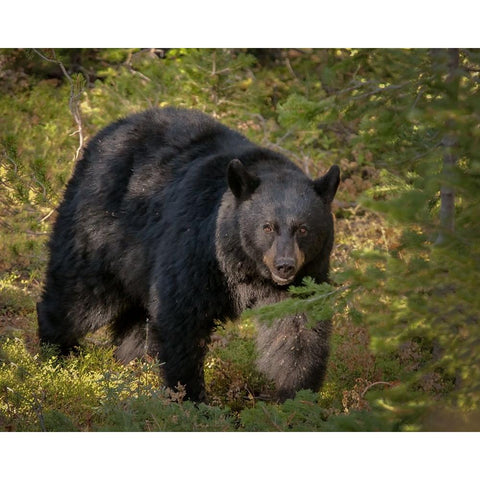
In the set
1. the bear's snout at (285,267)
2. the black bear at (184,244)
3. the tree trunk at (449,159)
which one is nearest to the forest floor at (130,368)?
the black bear at (184,244)

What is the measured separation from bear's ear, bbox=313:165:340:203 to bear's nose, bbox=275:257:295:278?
26.5 inches

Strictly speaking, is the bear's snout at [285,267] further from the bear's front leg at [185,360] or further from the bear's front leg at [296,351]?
the bear's front leg at [185,360]

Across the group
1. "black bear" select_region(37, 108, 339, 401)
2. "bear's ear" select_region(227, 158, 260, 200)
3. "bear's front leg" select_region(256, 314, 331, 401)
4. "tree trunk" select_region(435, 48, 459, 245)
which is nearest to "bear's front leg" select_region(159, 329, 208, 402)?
"black bear" select_region(37, 108, 339, 401)

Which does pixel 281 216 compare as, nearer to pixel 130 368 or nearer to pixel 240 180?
pixel 240 180

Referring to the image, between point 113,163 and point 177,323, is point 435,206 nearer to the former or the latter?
point 177,323

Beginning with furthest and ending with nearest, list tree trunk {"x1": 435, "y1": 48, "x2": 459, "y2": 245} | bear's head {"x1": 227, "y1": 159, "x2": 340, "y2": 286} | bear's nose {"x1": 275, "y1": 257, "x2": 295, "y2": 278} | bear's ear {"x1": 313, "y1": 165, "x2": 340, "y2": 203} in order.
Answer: bear's ear {"x1": 313, "y1": 165, "x2": 340, "y2": 203} < bear's head {"x1": 227, "y1": 159, "x2": 340, "y2": 286} < bear's nose {"x1": 275, "y1": 257, "x2": 295, "y2": 278} < tree trunk {"x1": 435, "y1": 48, "x2": 459, "y2": 245}

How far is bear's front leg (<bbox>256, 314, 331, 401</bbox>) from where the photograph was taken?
5496 mm

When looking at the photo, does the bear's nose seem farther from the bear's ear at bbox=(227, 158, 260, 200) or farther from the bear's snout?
the bear's ear at bbox=(227, 158, 260, 200)

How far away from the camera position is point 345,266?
263 inches

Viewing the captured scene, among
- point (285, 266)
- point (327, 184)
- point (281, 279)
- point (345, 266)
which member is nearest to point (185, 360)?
point (281, 279)

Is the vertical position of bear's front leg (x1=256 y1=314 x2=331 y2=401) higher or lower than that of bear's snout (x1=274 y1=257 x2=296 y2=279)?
lower

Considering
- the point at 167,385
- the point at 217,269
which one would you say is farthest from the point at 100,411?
the point at 217,269

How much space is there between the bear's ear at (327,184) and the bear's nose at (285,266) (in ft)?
2.21

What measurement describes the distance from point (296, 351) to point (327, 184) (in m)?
1.11
